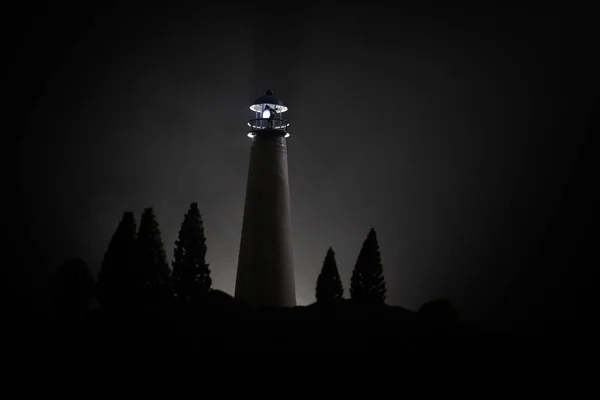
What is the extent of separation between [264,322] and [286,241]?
36.9ft

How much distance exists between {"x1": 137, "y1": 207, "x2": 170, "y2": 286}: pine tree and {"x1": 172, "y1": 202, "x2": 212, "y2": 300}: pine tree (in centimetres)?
295

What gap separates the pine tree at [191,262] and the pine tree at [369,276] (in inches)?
413

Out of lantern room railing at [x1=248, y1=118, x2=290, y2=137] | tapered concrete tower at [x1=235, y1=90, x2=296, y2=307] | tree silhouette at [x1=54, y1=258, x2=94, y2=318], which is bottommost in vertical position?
tree silhouette at [x1=54, y1=258, x2=94, y2=318]

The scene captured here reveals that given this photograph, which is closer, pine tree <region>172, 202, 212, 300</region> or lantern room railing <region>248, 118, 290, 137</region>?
pine tree <region>172, 202, 212, 300</region>

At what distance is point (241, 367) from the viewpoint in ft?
103

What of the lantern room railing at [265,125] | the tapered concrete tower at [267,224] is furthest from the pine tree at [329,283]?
the lantern room railing at [265,125]

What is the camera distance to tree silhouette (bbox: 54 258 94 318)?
39406 mm

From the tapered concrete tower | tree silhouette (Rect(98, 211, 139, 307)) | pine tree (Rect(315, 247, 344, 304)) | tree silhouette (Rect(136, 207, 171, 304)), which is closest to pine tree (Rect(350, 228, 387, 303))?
pine tree (Rect(315, 247, 344, 304))

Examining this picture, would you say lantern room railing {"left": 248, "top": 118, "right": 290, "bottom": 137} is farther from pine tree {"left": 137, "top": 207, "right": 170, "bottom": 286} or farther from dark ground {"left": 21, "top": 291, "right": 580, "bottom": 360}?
dark ground {"left": 21, "top": 291, "right": 580, "bottom": 360}

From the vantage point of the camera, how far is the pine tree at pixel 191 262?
1742 inches

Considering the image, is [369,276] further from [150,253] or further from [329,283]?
→ [150,253]

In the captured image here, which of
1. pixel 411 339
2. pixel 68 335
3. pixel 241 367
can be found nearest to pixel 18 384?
pixel 68 335

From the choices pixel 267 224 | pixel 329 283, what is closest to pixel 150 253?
pixel 267 224

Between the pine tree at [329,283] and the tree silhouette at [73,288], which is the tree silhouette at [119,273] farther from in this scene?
the pine tree at [329,283]
